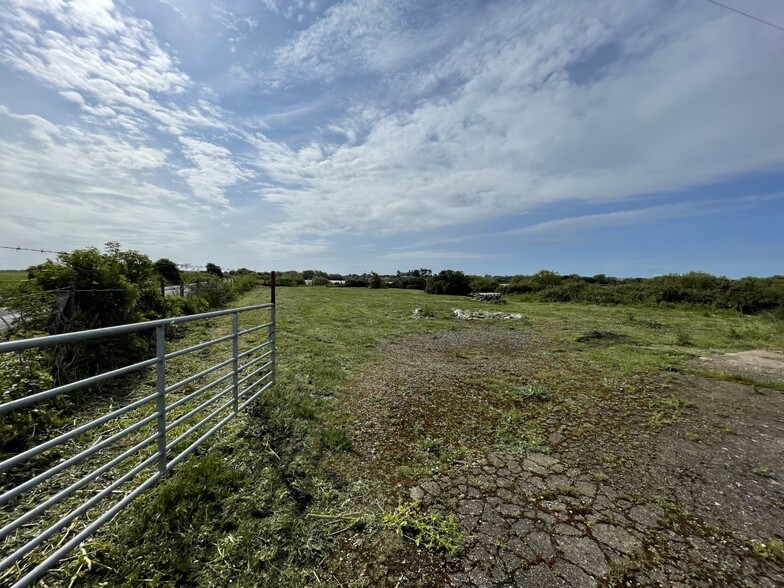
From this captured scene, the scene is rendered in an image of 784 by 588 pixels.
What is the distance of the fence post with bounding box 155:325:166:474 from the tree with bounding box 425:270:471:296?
30.5 meters

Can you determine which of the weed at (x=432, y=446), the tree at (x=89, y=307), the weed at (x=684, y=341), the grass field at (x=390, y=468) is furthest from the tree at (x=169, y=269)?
the weed at (x=684, y=341)

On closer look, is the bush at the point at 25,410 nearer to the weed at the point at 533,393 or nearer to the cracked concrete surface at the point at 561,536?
the cracked concrete surface at the point at 561,536

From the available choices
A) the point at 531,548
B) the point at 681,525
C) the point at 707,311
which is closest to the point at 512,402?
the point at 681,525

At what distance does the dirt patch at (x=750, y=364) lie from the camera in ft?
22.2

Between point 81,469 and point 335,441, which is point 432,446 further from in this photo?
point 81,469

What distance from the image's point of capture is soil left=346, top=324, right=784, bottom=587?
7.47ft

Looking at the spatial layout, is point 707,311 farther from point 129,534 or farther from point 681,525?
point 129,534

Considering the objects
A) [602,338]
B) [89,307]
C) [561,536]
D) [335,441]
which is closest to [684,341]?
[602,338]

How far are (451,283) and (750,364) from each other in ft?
82.1

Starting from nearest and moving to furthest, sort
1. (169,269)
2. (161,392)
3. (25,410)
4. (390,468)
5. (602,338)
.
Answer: (161,392) → (390,468) → (25,410) → (602,338) → (169,269)

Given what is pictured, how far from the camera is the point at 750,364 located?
7605 millimetres

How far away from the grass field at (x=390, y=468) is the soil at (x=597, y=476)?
3 centimetres

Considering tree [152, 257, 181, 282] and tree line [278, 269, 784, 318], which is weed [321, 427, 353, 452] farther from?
tree line [278, 269, 784, 318]

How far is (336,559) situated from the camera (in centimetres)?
232
